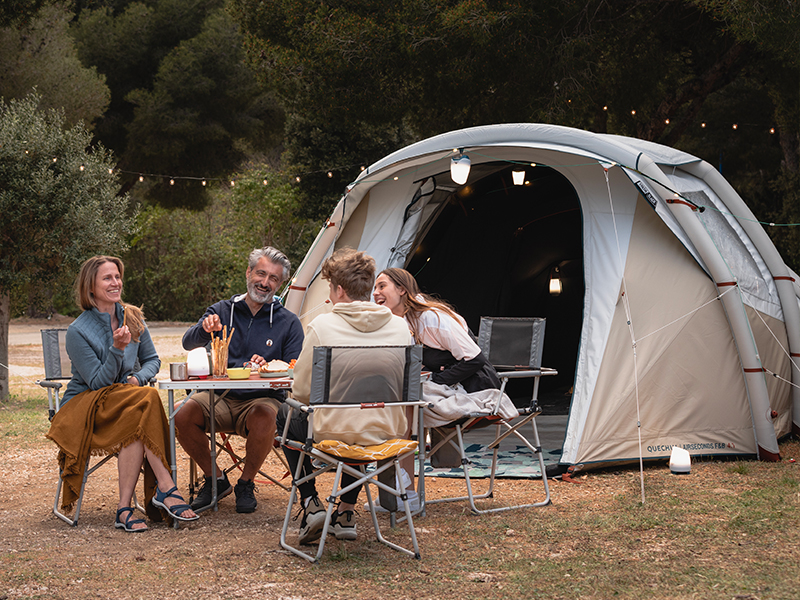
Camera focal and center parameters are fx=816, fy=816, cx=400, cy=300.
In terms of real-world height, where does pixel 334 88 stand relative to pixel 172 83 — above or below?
below

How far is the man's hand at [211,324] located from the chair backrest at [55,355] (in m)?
0.73

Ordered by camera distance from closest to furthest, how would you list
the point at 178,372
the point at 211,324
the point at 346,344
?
1. the point at 346,344
2. the point at 178,372
3. the point at 211,324

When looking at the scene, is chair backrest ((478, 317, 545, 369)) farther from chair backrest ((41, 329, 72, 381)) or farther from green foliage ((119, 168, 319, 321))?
green foliage ((119, 168, 319, 321))

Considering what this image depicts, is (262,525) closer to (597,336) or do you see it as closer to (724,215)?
(597,336)

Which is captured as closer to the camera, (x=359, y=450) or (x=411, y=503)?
(x=359, y=450)

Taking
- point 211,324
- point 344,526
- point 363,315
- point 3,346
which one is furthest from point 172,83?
point 344,526

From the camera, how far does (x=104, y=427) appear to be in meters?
3.18

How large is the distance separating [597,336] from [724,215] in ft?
4.54

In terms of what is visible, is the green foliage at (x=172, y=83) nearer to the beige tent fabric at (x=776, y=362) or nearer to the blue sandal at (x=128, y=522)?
the beige tent fabric at (x=776, y=362)

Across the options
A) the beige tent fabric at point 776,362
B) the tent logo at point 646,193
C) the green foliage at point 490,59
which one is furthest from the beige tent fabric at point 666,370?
the green foliage at point 490,59

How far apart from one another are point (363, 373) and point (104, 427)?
116 cm

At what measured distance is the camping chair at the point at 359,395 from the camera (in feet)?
8.81

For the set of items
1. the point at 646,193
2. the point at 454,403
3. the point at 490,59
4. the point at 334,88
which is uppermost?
the point at 490,59

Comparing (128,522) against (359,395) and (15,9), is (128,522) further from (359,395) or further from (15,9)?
(15,9)
